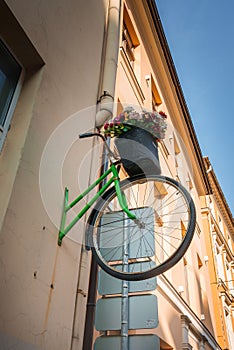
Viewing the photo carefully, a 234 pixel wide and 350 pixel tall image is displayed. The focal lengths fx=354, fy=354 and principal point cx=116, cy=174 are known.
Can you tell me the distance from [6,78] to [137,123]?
1303mm

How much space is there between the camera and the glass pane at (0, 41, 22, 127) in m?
3.17

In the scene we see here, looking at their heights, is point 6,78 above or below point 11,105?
above

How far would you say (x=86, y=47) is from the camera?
16.1ft

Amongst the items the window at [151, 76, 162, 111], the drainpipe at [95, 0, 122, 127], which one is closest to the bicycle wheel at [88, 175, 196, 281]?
the drainpipe at [95, 0, 122, 127]

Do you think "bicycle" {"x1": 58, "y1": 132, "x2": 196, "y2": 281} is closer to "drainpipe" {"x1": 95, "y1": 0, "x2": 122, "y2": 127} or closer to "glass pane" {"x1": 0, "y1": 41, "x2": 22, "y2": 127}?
"glass pane" {"x1": 0, "y1": 41, "x2": 22, "y2": 127}

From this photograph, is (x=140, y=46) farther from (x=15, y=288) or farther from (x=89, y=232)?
(x=15, y=288)

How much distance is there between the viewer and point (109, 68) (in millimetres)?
5195

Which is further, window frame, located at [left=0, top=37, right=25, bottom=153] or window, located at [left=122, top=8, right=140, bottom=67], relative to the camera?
window, located at [left=122, top=8, right=140, bottom=67]

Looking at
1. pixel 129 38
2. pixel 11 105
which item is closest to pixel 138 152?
pixel 11 105

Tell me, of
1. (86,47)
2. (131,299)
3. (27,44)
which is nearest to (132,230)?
(131,299)

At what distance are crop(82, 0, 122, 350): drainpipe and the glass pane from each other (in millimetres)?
1438

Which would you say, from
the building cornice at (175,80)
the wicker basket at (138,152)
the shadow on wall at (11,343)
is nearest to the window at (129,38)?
the building cornice at (175,80)

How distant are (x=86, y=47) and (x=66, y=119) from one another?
156cm

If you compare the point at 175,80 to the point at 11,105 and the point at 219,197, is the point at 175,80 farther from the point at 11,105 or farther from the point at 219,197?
the point at 219,197
